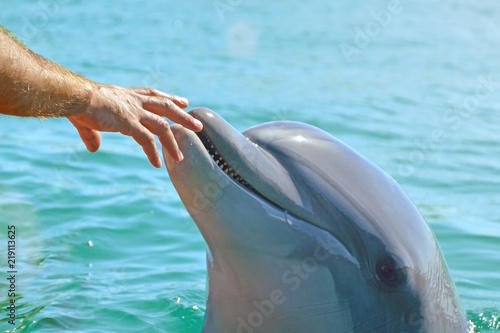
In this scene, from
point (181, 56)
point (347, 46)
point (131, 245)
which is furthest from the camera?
point (347, 46)

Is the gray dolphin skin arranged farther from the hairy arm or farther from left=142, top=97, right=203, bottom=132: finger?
the hairy arm

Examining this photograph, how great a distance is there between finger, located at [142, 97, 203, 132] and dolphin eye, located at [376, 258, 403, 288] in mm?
1111

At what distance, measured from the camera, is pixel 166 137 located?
153 inches

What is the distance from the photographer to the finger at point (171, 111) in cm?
391

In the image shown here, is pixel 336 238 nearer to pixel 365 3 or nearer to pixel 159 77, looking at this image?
pixel 159 77

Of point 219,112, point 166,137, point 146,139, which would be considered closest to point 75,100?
point 146,139

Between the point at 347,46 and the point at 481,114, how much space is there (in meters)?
6.68

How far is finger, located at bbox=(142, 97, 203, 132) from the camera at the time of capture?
3910 mm

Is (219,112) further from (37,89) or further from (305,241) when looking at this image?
(305,241)

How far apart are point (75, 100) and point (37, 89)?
7.5 inches

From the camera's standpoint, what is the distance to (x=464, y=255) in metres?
8.98

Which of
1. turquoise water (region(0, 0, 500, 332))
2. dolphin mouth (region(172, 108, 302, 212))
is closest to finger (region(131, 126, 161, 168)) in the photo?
dolphin mouth (region(172, 108, 302, 212))

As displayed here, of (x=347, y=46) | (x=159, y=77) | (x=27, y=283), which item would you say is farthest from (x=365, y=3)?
(x=27, y=283)

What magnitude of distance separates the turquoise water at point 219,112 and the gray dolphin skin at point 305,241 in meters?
2.55
